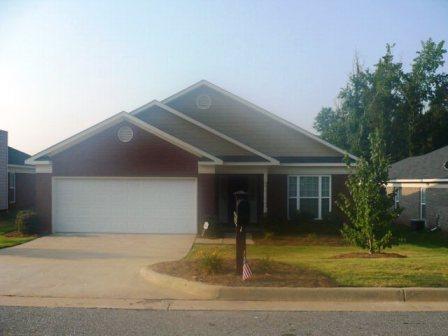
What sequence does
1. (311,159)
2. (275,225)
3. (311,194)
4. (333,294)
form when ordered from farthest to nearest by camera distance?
Answer: (311,194) < (311,159) < (275,225) < (333,294)

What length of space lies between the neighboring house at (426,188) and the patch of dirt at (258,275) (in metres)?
12.8

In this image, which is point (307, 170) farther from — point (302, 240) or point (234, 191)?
point (302, 240)

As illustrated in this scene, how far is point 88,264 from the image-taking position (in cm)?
1205

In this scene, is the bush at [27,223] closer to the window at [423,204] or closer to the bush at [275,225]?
the bush at [275,225]

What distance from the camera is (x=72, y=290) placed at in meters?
9.21

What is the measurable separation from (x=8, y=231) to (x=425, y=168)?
20.3 m

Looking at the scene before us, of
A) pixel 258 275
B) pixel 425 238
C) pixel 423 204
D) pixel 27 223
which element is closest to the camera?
pixel 258 275

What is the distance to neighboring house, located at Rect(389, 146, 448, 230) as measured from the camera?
75.0 feet

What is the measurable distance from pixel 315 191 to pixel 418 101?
31.6 m

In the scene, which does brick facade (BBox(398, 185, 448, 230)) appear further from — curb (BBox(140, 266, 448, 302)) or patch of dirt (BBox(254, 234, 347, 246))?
curb (BBox(140, 266, 448, 302))

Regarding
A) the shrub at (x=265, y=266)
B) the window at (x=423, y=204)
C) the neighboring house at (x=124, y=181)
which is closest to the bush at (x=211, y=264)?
the shrub at (x=265, y=266)

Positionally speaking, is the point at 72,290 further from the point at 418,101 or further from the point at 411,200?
the point at 418,101

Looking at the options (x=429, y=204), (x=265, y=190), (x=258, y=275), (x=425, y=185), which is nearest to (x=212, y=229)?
(x=265, y=190)

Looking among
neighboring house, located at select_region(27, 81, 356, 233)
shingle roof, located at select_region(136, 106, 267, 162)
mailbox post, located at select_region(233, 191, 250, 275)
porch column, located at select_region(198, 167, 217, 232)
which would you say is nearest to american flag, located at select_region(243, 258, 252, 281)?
mailbox post, located at select_region(233, 191, 250, 275)
